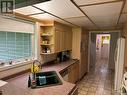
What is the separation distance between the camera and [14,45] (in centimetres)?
237

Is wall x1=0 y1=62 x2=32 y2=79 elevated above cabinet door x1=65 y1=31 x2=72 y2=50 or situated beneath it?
situated beneath

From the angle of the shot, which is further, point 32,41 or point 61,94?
point 32,41

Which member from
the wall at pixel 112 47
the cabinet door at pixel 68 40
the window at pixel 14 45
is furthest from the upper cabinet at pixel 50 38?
the wall at pixel 112 47

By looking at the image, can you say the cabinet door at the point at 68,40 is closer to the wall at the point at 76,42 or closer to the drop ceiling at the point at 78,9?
the wall at the point at 76,42

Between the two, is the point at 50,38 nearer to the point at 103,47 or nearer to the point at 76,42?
the point at 76,42

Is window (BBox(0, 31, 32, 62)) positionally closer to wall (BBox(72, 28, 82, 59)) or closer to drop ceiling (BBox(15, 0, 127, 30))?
drop ceiling (BBox(15, 0, 127, 30))

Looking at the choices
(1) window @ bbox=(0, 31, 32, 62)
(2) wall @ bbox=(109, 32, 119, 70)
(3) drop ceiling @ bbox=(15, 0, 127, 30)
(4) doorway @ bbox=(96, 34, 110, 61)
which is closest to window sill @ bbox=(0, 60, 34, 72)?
(1) window @ bbox=(0, 31, 32, 62)

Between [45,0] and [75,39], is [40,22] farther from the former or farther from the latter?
[75,39]

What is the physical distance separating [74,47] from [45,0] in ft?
10.5

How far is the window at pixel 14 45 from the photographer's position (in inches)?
83.0

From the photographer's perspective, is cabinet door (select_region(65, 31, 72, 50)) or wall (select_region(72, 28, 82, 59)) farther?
wall (select_region(72, 28, 82, 59))

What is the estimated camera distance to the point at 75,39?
14.6 feet

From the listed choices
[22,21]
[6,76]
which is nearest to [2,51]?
[6,76]

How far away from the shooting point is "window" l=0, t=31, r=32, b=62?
2109 millimetres
